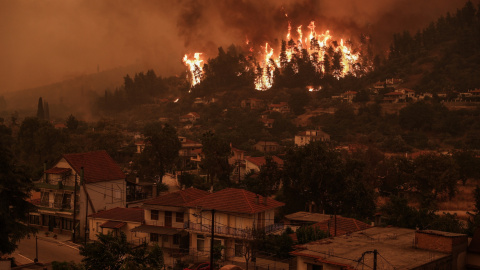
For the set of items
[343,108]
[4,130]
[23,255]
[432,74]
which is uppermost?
[432,74]

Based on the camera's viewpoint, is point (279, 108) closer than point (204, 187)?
No

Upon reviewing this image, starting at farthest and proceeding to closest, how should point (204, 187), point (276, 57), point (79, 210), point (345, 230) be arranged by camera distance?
1. point (276, 57)
2. point (204, 187)
3. point (79, 210)
4. point (345, 230)

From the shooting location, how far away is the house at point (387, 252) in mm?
20875

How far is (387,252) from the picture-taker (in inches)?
892

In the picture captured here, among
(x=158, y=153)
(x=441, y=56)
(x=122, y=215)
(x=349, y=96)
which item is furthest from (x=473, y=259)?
(x=441, y=56)

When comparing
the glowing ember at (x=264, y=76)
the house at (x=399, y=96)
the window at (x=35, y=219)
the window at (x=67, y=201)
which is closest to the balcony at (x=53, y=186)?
the window at (x=67, y=201)

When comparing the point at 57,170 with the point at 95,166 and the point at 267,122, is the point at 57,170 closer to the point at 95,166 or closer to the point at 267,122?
the point at 95,166

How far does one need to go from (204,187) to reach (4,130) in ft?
121

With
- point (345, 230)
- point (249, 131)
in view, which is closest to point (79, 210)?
point (345, 230)

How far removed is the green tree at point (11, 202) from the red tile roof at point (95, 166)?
12.1m

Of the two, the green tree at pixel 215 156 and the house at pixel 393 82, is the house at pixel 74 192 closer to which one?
the green tree at pixel 215 156

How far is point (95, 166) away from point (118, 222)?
6.87m

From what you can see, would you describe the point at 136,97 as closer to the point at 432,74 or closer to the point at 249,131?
the point at 249,131

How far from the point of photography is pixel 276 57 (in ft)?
422
